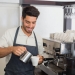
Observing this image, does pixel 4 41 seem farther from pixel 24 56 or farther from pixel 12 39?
pixel 24 56

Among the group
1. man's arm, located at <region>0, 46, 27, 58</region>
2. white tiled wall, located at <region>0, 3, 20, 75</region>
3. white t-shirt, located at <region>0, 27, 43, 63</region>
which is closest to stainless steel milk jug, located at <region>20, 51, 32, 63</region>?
man's arm, located at <region>0, 46, 27, 58</region>

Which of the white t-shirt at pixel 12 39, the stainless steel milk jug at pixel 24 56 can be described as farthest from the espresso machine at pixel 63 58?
the stainless steel milk jug at pixel 24 56

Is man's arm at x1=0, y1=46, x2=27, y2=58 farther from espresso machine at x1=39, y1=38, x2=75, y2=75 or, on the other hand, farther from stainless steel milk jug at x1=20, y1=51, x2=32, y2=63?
espresso machine at x1=39, y1=38, x2=75, y2=75

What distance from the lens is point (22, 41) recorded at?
1.34 metres

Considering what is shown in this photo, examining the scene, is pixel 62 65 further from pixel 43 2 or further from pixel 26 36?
pixel 43 2

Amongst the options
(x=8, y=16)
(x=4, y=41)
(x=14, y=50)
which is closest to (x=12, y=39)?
(x=4, y=41)

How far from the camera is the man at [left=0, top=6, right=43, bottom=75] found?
4.17ft

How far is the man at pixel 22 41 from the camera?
127 centimetres

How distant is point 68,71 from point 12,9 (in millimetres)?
1205

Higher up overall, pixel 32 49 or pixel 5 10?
pixel 5 10

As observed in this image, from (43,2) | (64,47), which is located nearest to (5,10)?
(43,2)

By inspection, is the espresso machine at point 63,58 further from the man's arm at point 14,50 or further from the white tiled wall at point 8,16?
the white tiled wall at point 8,16

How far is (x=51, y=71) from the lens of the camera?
1.44 meters

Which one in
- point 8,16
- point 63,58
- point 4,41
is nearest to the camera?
point 4,41
